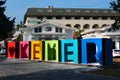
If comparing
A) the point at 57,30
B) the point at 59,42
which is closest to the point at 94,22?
the point at 57,30

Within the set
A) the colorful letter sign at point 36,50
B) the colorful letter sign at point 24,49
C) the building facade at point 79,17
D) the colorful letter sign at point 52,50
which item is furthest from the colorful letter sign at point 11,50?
the building facade at point 79,17

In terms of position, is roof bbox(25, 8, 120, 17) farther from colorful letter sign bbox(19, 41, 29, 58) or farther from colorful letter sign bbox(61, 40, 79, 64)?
colorful letter sign bbox(61, 40, 79, 64)

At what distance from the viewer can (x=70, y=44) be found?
124 ft

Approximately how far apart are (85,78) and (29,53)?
23671 mm

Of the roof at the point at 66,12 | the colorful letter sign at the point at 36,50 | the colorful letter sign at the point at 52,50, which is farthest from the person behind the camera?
the roof at the point at 66,12

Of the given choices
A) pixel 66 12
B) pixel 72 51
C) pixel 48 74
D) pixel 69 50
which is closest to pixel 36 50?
pixel 69 50

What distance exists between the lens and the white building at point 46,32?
3219 inches

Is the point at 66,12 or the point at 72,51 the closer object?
the point at 72,51

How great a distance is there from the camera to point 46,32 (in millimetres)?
83062

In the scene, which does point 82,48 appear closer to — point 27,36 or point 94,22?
point 27,36

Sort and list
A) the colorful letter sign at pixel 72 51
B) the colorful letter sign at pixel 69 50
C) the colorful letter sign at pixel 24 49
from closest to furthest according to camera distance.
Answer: the colorful letter sign at pixel 72 51 → the colorful letter sign at pixel 69 50 → the colorful letter sign at pixel 24 49

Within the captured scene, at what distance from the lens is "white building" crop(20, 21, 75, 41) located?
81.8m

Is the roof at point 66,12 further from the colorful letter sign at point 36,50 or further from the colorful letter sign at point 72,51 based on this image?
the colorful letter sign at point 36,50

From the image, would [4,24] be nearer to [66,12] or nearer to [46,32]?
[46,32]
